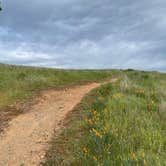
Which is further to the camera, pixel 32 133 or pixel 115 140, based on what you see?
pixel 32 133

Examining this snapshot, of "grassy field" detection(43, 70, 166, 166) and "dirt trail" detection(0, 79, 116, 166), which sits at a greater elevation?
"grassy field" detection(43, 70, 166, 166)

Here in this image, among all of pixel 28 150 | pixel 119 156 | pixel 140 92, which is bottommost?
pixel 28 150

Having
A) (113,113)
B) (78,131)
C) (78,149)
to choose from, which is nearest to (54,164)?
(78,149)

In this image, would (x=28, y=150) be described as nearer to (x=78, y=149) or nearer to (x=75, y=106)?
(x=78, y=149)

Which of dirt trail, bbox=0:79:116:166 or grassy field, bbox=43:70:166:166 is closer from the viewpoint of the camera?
grassy field, bbox=43:70:166:166

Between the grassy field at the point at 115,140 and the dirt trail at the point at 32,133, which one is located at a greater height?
the grassy field at the point at 115,140

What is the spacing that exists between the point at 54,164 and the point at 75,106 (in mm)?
4174

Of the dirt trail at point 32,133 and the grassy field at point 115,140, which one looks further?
the dirt trail at point 32,133

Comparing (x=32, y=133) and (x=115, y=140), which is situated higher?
(x=115, y=140)

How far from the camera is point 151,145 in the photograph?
4.12 metres

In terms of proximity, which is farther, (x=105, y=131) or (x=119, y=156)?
(x=105, y=131)

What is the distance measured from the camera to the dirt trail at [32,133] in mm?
4691

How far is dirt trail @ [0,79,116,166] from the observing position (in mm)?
4691

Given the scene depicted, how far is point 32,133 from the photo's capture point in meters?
5.97
